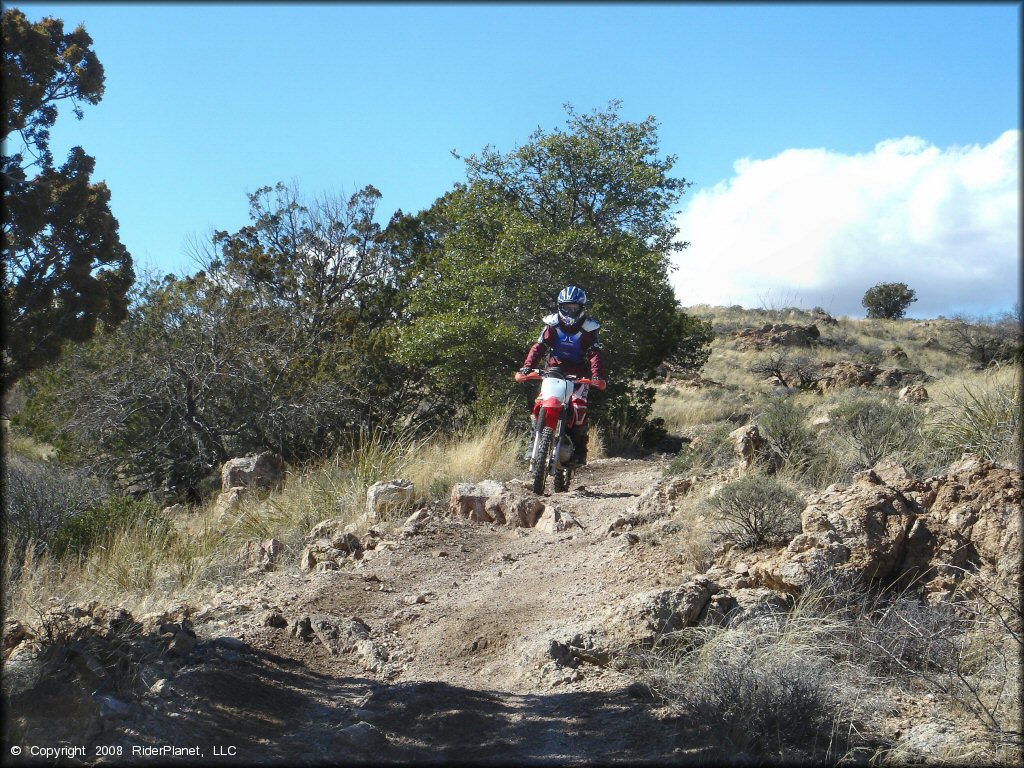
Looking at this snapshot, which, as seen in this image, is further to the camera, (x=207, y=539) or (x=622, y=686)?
(x=207, y=539)

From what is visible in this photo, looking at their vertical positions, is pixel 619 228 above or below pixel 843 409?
above

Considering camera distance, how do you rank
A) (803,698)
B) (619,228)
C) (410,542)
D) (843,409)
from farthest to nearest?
(619,228) < (843,409) < (410,542) < (803,698)

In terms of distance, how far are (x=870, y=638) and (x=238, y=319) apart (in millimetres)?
10241

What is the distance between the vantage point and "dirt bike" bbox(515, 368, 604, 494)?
29.2 ft

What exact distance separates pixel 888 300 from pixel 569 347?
3560 cm

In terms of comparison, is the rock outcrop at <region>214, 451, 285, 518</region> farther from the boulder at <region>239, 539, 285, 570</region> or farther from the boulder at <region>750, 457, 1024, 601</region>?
the boulder at <region>750, 457, 1024, 601</region>

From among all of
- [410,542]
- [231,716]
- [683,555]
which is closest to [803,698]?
[683,555]

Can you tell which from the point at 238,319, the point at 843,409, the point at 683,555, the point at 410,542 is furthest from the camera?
the point at 238,319

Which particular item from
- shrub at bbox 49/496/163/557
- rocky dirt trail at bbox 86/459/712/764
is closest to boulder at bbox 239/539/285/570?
rocky dirt trail at bbox 86/459/712/764

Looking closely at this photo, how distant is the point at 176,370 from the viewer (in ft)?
40.1

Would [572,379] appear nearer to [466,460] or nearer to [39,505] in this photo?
[466,460]

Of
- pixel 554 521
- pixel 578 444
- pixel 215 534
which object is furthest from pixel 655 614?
pixel 215 534

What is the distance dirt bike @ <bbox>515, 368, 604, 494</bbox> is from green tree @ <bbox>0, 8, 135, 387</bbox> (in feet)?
13.4

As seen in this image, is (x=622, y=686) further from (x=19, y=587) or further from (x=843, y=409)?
(x=843, y=409)
